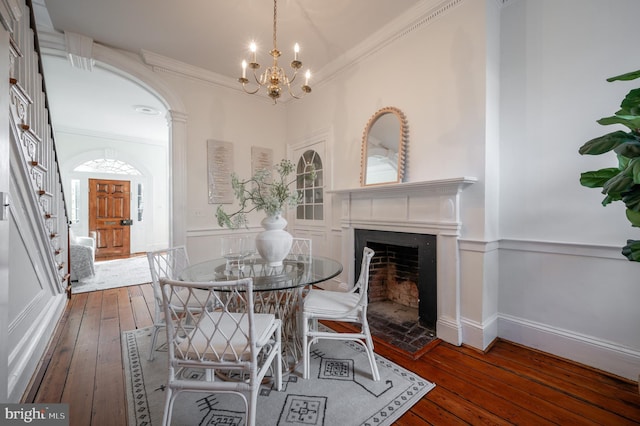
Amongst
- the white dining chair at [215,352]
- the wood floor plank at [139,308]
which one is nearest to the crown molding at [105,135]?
the wood floor plank at [139,308]

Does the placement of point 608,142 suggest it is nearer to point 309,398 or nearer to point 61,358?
point 309,398

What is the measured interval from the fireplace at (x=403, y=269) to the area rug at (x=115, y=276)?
3.64 meters

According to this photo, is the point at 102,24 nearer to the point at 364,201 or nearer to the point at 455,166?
the point at 364,201

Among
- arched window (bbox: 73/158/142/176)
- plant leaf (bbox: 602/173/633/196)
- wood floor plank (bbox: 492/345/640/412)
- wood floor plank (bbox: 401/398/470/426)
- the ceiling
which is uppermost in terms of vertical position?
the ceiling

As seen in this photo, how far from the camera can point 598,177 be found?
4.65 feet

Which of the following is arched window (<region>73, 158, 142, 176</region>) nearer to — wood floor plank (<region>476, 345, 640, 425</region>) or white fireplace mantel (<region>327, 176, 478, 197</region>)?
white fireplace mantel (<region>327, 176, 478, 197</region>)

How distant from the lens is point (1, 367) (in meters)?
1.19

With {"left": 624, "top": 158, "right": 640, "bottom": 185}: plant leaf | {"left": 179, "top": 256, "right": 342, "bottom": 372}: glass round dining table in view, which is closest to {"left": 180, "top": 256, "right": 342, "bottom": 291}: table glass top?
{"left": 179, "top": 256, "right": 342, "bottom": 372}: glass round dining table

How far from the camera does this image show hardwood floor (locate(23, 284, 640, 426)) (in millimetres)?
1435

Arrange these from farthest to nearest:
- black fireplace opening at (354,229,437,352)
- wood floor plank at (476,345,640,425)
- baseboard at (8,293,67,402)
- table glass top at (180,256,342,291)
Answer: black fireplace opening at (354,229,437,352)
table glass top at (180,256,342,291)
baseboard at (8,293,67,402)
wood floor plank at (476,345,640,425)

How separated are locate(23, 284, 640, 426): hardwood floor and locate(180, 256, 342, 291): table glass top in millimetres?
813

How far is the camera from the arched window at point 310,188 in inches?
148

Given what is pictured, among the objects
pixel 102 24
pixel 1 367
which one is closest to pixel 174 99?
pixel 102 24

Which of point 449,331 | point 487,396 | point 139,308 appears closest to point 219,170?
point 139,308
